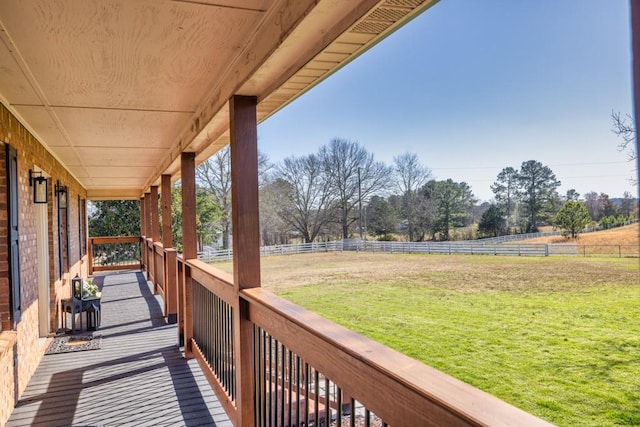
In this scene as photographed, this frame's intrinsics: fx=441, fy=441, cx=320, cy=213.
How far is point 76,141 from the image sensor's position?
4352 mm

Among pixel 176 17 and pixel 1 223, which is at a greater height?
pixel 176 17

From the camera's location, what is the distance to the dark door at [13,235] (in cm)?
295

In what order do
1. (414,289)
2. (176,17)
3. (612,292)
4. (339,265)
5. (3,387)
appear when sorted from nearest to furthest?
(176,17) → (3,387) → (612,292) → (414,289) → (339,265)

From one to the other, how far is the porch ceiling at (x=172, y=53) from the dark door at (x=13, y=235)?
41cm

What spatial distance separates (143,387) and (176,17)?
2.95 metres

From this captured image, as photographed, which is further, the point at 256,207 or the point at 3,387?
the point at 3,387

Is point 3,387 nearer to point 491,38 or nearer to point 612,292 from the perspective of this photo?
point 612,292

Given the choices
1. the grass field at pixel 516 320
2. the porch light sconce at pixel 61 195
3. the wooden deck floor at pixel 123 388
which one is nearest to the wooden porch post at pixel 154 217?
the porch light sconce at pixel 61 195

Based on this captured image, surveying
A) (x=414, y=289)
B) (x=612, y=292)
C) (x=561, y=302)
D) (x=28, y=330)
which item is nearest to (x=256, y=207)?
(x=28, y=330)

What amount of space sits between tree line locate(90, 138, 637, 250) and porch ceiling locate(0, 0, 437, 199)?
1430 centimetres

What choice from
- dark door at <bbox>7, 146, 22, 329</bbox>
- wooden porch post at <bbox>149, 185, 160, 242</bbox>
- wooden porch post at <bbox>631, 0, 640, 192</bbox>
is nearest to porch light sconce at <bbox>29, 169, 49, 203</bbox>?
dark door at <bbox>7, 146, 22, 329</bbox>

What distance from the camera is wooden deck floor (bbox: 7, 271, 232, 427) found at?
9.77 ft

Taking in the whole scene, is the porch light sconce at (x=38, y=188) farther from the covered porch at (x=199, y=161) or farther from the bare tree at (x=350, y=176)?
the bare tree at (x=350, y=176)

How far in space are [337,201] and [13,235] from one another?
18.9m
